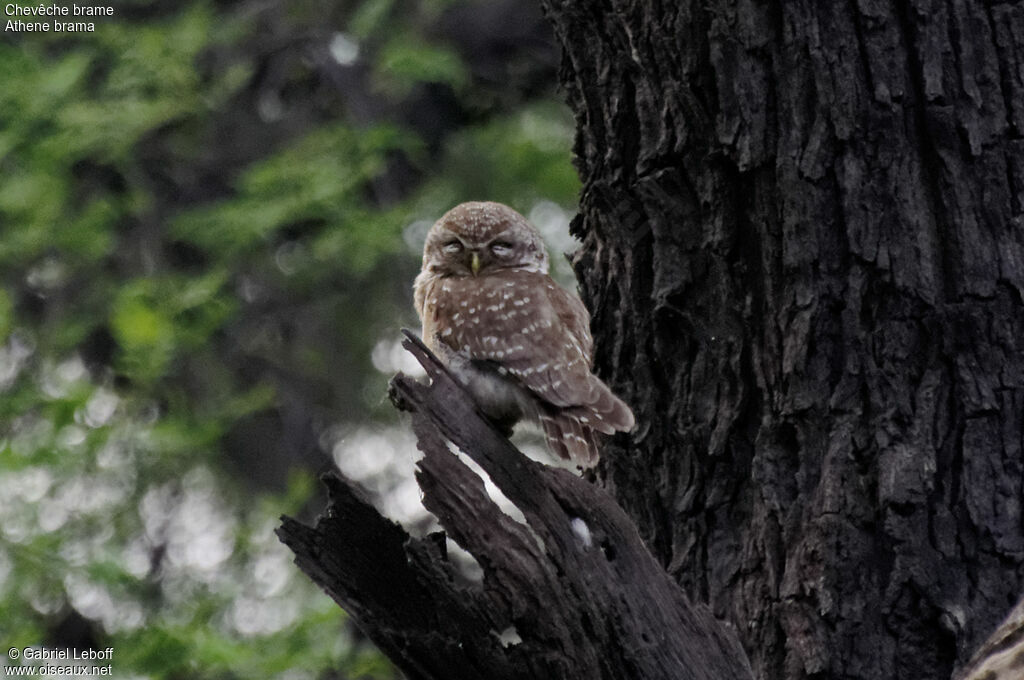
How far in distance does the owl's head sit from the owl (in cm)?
7

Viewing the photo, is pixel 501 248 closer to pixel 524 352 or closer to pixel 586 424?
pixel 524 352

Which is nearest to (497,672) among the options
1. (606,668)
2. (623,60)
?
(606,668)

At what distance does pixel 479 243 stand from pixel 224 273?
3.86m

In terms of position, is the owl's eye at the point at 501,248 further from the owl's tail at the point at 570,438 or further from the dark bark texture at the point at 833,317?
the owl's tail at the point at 570,438

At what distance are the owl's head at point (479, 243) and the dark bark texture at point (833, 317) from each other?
3.44 ft

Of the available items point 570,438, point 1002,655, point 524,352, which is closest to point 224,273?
point 524,352

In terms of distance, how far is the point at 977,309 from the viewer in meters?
2.90

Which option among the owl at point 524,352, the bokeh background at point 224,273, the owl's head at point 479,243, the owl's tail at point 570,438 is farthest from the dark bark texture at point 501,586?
the bokeh background at point 224,273

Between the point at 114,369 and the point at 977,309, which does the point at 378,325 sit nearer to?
the point at 114,369

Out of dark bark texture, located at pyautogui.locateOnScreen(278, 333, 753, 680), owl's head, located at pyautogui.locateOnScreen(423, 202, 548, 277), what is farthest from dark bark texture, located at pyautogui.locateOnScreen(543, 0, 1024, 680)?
owl's head, located at pyautogui.locateOnScreen(423, 202, 548, 277)

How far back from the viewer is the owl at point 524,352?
123 inches

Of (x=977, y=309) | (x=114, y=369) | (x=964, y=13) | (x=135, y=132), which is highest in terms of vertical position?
(x=135, y=132)

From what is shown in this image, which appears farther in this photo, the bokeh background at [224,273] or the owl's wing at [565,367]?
the bokeh background at [224,273]

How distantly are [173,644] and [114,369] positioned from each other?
2646 millimetres
